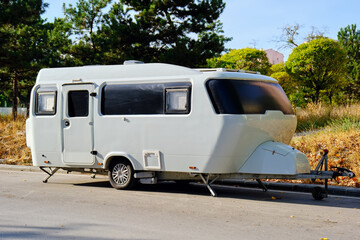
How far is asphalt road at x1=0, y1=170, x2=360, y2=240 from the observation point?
6465 mm

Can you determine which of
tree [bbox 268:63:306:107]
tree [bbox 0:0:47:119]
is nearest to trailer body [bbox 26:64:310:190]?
tree [bbox 0:0:47:119]

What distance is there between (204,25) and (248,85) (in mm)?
19577

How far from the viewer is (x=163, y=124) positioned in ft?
32.0

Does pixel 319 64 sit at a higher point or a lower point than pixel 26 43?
lower

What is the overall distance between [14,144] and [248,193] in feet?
33.5

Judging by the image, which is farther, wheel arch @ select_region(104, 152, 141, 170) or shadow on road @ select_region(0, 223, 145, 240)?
wheel arch @ select_region(104, 152, 141, 170)

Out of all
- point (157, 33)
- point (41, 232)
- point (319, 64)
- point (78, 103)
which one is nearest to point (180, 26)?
point (157, 33)

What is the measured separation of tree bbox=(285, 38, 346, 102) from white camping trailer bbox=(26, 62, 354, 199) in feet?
50.5

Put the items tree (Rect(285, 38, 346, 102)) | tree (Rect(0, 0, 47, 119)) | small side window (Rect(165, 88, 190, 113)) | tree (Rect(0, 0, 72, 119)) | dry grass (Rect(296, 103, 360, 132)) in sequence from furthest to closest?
tree (Rect(0, 0, 72, 119)) → tree (Rect(285, 38, 346, 102)) → tree (Rect(0, 0, 47, 119)) → dry grass (Rect(296, 103, 360, 132)) → small side window (Rect(165, 88, 190, 113))

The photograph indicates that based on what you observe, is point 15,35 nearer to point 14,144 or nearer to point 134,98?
point 14,144

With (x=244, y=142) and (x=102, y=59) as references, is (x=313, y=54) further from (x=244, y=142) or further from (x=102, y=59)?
(x=244, y=142)

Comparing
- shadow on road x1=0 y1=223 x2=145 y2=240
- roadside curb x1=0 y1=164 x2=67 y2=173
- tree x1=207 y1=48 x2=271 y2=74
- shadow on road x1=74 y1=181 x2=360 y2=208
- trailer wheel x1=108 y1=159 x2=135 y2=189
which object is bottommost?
shadow on road x1=74 y1=181 x2=360 y2=208

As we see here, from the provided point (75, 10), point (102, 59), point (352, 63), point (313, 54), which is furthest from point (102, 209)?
point (352, 63)

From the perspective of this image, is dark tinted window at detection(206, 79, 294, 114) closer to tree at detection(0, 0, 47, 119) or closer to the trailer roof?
the trailer roof
